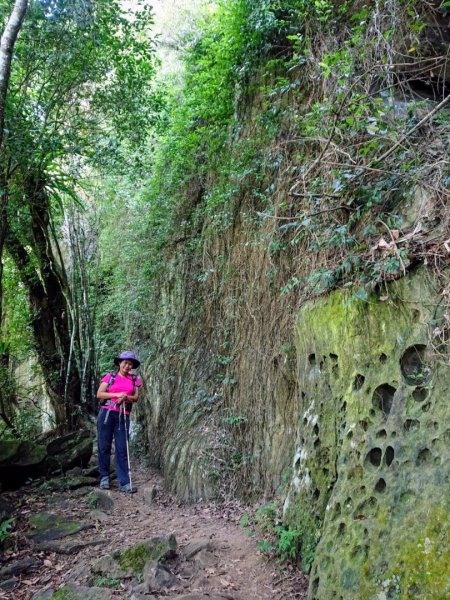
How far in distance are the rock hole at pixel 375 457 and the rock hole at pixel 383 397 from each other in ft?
0.93

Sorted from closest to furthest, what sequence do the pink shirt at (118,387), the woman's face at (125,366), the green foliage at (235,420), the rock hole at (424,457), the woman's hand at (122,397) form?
the rock hole at (424,457), the green foliage at (235,420), the woman's hand at (122,397), the pink shirt at (118,387), the woman's face at (125,366)

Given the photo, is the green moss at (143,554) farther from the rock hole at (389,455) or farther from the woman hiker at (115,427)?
the woman hiker at (115,427)

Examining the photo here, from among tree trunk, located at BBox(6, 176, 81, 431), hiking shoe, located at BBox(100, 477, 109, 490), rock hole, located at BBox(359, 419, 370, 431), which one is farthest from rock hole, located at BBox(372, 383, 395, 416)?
tree trunk, located at BBox(6, 176, 81, 431)

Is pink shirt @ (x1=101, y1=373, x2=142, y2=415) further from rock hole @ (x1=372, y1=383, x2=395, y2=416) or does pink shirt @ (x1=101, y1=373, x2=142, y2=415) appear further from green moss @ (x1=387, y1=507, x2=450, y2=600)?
green moss @ (x1=387, y1=507, x2=450, y2=600)

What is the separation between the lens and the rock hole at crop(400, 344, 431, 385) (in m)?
3.06

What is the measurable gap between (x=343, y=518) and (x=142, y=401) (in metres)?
7.26

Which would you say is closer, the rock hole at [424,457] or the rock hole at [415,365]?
the rock hole at [424,457]

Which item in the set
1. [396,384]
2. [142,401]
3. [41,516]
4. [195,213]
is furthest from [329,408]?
[142,401]

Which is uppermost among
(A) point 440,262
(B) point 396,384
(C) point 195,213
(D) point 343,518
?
(C) point 195,213

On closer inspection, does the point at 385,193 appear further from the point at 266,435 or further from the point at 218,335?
the point at 218,335

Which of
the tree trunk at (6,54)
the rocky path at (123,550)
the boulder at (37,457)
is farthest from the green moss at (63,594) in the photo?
the tree trunk at (6,54)

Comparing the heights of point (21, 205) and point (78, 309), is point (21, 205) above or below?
above

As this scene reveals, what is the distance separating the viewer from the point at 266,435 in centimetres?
568

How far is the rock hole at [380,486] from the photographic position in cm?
301
